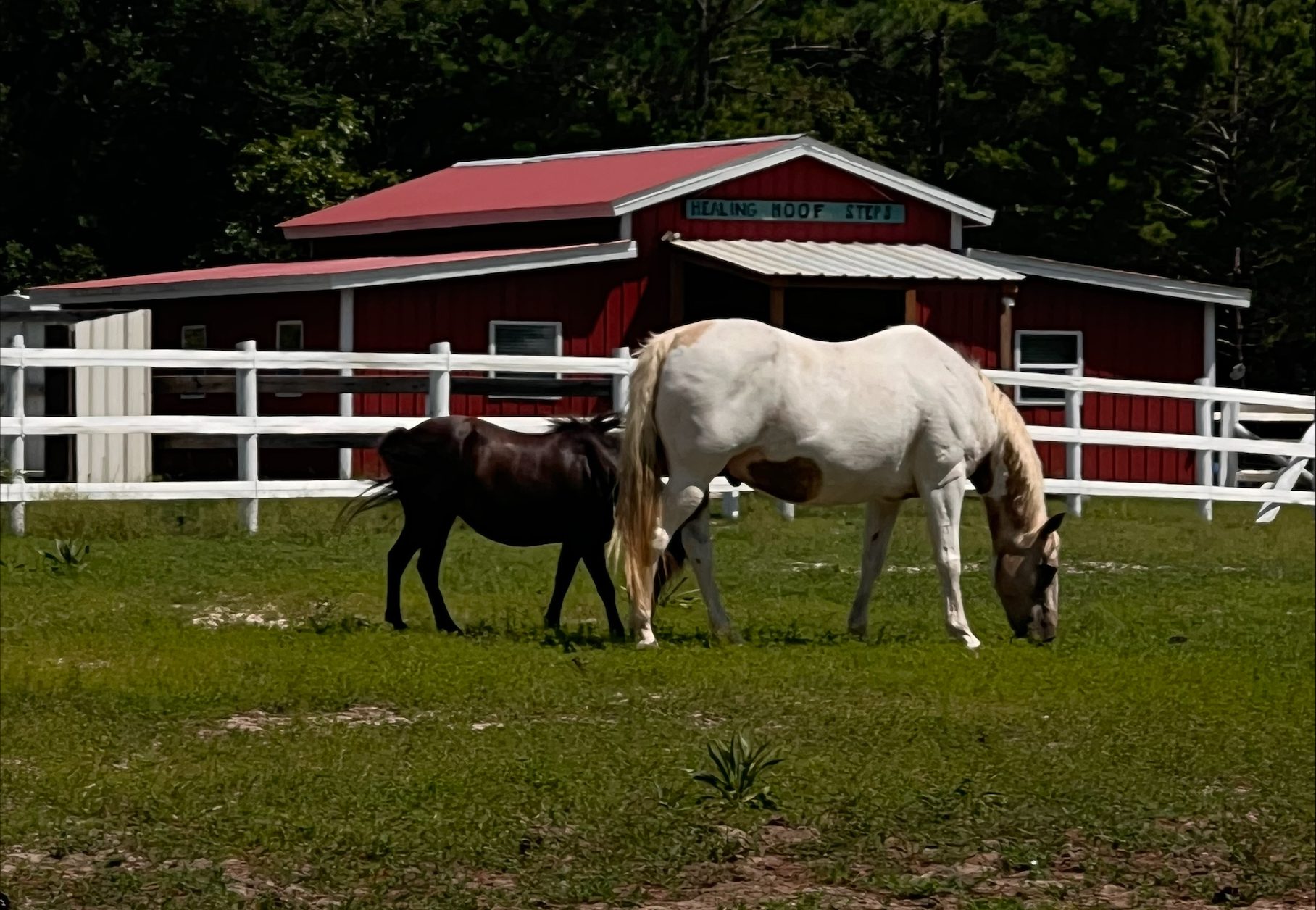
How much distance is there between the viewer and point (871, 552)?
1288 cm

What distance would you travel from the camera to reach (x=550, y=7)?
45562 mm

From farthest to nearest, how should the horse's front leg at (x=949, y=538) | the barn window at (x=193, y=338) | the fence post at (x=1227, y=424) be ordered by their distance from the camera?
the barn window at (x=193, y=338) < the fence post at (x=1227, y=424) < the horse's front leg at (x=949, y=538)

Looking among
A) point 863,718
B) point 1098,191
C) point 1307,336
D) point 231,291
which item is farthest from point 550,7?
point 863,718

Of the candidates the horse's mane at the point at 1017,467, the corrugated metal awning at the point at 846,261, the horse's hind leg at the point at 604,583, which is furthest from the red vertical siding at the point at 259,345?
the horse's mane at the point at 1017,467

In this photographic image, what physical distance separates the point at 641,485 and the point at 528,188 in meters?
20.0

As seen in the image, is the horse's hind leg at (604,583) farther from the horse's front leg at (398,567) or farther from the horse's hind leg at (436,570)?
the horse's front leg at (398,567)

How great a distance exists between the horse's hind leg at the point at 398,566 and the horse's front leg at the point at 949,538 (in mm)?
2801

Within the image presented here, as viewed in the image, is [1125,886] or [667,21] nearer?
[1125,886]

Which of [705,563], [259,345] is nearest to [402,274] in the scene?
[259,345]

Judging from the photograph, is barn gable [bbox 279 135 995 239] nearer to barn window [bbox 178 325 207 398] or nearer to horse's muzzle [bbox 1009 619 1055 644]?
barn window [bbox 178 325 207 398]

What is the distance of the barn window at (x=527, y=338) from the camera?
2661cm

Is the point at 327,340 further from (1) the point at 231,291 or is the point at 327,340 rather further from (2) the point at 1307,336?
(2) the point at 1307,336

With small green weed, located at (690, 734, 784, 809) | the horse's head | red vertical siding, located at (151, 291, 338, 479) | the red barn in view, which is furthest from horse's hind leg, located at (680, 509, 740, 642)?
red vertical siding, located at (151, 291, 338, 479)

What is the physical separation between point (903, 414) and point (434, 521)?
8.53ft
